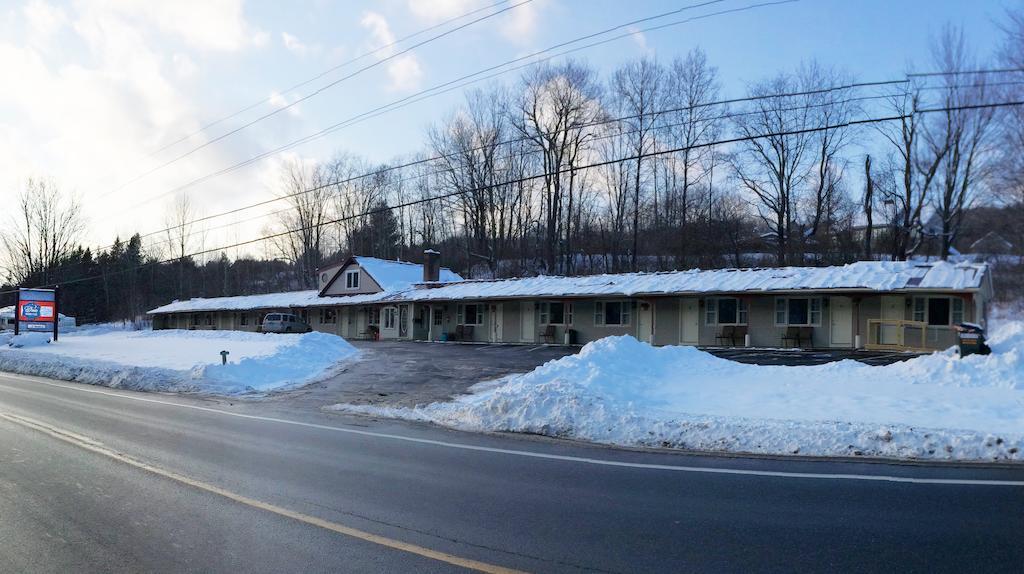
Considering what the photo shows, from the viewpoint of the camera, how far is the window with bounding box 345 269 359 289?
46075mm

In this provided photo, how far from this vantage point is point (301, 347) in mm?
25094

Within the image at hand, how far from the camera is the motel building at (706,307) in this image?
2377cm

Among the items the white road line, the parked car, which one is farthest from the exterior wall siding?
the white road line

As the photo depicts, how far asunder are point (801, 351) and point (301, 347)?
18952mm

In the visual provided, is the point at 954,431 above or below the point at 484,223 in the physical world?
below

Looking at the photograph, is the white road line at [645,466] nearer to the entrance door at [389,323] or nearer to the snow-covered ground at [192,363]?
the snow-covered ground at [192,363]

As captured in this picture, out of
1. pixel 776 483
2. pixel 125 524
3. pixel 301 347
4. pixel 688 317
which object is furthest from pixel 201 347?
pixel 776 483

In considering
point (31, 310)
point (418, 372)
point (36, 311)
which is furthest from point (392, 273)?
point (418, 372)

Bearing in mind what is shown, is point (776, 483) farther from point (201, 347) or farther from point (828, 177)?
point (828, 177)

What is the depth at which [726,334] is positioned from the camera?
27.8m

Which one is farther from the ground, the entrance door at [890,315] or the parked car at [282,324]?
the entrance door at [890,315]

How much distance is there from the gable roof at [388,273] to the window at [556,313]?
13.0 meters

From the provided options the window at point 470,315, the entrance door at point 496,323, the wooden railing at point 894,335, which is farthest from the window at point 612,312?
the wooden railing at point 894,335

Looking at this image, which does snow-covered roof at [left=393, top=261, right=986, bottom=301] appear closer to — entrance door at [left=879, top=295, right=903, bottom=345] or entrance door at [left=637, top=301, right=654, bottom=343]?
entrance door at [left=879, top=295, right=903, bottom=345]
